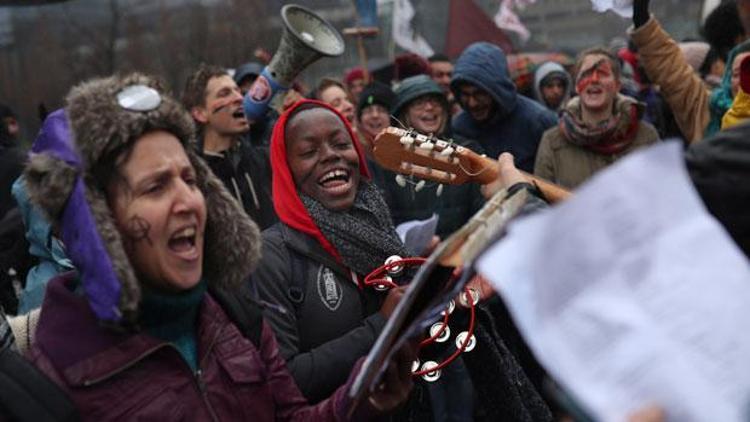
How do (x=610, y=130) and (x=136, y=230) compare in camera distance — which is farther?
(x=610, y=130)

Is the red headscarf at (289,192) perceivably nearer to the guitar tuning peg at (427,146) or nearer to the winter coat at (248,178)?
the guitar tuning peg at (427,146)

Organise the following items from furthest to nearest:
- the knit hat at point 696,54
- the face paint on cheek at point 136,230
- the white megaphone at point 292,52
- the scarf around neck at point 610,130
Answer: the knit hat at point 696,54 < the white megaphone at point 292,52 < the scarf around neck at point 610,130 < the face paint on cheek at point 136,230

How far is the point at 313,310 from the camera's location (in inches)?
108

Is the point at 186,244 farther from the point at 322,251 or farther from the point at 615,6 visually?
the point at 615,6

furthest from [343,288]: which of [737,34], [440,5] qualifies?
[440,5]

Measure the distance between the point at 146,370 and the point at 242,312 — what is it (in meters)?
0.38

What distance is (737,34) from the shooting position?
225 inches

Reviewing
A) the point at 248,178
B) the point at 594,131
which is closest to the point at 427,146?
the point at 248,178

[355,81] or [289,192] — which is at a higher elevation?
[289,192]

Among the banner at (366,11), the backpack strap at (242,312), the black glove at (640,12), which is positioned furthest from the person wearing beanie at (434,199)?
the banner at (366,11)

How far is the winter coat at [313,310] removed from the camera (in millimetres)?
2619

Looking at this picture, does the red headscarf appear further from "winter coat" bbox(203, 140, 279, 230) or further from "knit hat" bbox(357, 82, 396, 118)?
"knit hat" bbox(357, 82, 396, 118)

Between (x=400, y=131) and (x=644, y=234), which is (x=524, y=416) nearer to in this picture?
(x=400, y=131)

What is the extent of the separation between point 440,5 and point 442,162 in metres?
7.16
